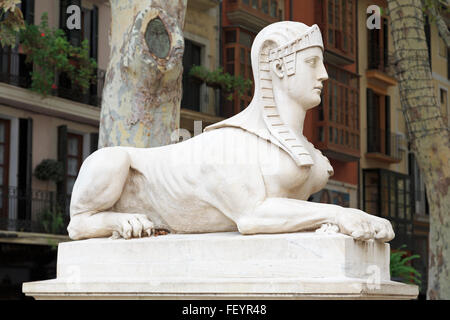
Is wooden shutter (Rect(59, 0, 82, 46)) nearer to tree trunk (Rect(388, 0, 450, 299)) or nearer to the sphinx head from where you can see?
→ tree trunk (Rect(388, 0, 450, 299))

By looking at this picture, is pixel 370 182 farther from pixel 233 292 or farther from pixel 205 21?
pixel 233 292

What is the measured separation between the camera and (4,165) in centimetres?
1527

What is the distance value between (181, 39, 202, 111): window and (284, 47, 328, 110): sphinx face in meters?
14.2

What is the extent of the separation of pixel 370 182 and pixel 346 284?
2131cm

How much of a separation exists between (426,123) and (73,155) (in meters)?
9.22

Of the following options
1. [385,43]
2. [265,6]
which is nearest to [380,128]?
[385,43]

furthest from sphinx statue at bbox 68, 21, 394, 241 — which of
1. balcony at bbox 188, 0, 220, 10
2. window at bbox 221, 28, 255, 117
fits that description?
window at bbox 221, 28, 255, 117

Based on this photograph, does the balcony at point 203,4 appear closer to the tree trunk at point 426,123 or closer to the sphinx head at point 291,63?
the tree trunk at point 426,123

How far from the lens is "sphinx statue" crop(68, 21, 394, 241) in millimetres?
3873

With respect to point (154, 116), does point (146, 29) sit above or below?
above

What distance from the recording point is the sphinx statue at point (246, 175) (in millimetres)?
3873

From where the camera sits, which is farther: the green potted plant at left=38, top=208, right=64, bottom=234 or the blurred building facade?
the blurred building facade
